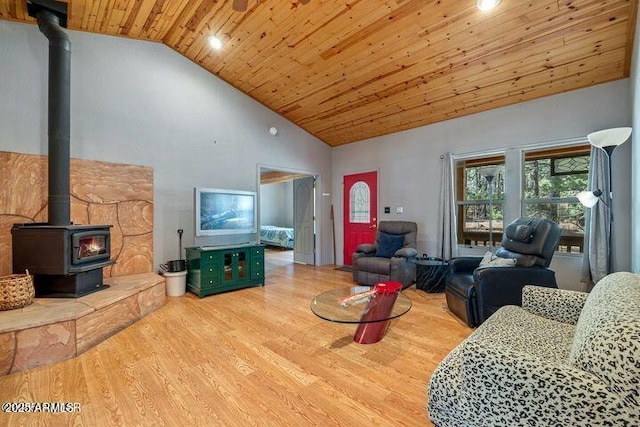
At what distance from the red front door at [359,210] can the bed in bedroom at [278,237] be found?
8.67 feet

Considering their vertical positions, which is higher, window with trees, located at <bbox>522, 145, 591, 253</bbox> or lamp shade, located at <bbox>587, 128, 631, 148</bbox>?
lamp shade, located at <bbox>587, 128, 631, 148</bbox>

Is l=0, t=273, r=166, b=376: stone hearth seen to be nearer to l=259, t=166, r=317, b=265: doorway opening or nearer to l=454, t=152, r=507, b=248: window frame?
l=259, t=166, r=317, b=265: doorway opening

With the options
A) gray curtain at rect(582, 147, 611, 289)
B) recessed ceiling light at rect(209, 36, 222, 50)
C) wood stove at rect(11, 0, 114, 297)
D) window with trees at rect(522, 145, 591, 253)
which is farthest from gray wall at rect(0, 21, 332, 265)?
gray curtain at rect(582, 147, 611, 289)

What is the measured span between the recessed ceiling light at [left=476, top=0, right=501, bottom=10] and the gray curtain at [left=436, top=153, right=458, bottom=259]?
219cm

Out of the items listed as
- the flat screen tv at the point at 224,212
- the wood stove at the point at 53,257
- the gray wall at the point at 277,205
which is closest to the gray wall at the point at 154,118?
the flat screen tv at the point at 224,212

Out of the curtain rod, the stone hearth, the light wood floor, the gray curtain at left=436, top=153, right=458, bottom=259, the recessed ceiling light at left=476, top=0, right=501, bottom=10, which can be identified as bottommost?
the light wood floor

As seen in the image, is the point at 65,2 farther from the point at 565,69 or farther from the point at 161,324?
the point at 565,69

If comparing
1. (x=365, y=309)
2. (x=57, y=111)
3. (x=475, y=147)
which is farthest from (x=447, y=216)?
(x=57, y=111)

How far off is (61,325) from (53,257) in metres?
0.78

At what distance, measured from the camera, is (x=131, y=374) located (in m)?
2.01

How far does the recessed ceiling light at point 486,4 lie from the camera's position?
2.51 meters

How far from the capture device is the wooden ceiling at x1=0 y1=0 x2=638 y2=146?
2738 mm

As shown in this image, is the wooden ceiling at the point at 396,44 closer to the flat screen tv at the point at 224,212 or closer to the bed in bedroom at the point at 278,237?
the flat screen tv at the point at 224,212

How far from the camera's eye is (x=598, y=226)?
10.7 ft
